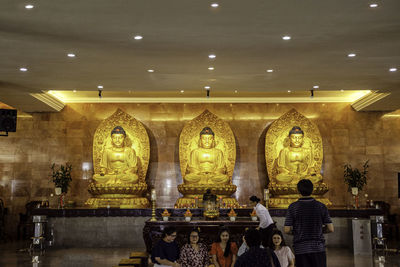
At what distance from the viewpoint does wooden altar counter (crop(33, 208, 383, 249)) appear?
35.5ft

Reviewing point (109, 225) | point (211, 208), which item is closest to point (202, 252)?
point (211, 208)

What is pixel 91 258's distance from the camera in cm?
909

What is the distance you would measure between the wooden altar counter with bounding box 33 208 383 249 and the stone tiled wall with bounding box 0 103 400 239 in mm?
2071

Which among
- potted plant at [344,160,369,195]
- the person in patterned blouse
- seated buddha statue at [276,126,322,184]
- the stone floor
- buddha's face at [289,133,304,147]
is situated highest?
buddha's face at [289,133,304,147]

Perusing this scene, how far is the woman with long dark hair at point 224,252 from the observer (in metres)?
5.29

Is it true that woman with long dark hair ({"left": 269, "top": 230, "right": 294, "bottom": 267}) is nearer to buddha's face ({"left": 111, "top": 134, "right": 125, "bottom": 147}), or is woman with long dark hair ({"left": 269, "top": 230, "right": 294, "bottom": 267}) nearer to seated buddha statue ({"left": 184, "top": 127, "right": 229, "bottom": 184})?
seated buddha statue ({"left": 184, "top": 127, "right": 229, "bottom": 184})

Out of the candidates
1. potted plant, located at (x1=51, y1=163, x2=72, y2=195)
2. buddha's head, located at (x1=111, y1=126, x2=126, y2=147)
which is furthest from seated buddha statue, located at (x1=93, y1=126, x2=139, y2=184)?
potted plant, located at (x1=51, y1=163, x2=72, y2=195)

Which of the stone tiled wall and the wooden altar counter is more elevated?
the stone tiled wall

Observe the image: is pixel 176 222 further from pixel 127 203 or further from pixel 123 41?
pixel 127 203

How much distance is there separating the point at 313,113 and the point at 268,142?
1.42m

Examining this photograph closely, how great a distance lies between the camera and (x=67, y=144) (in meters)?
13.1

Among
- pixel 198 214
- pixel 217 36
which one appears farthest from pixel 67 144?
pixel 217 36

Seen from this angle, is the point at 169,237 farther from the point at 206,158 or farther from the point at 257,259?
the point at 206,158

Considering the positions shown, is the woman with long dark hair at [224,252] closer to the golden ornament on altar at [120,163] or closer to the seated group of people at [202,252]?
the seated group of people at [202,252]
